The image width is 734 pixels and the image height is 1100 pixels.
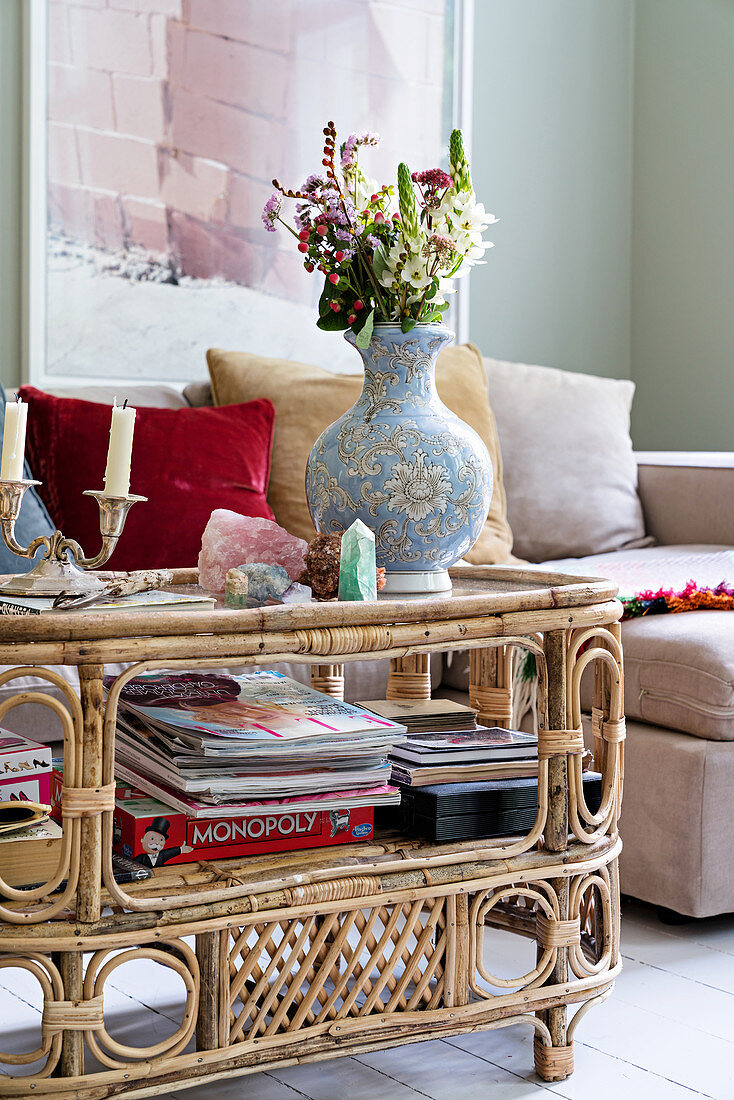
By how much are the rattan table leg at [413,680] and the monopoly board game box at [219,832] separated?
1.54 feet

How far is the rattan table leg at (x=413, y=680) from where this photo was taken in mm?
1684

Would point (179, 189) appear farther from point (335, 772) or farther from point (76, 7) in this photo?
point (335, 772)

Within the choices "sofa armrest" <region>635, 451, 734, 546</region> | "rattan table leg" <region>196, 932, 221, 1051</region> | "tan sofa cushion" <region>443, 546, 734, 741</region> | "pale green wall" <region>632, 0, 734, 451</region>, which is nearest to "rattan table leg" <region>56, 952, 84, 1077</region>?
"rattan table leg" <region>196, 932, 221, 1051</region>

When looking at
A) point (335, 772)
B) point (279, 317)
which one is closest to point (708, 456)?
point (279, 317)

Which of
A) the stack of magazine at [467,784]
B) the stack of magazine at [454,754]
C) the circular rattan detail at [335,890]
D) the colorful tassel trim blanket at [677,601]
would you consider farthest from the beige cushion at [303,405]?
the circular rattan detail at [335,890]

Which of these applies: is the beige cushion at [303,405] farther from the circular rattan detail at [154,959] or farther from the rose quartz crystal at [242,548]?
the circular rattan detail at [154,959]

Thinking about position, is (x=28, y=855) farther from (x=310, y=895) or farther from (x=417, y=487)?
(x=417, y=487)

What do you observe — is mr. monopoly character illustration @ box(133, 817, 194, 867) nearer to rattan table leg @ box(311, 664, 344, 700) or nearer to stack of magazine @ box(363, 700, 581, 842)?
stack of magazine @ box(363, 700, 581, 842)

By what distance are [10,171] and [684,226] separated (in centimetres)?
210

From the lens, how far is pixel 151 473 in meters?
2.03

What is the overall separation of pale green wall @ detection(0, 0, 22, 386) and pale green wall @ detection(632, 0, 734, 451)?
2.05 metres

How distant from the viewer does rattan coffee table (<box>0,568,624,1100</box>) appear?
1004mm

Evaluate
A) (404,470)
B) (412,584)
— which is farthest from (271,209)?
(412,584)

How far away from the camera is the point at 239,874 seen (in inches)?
43.8
